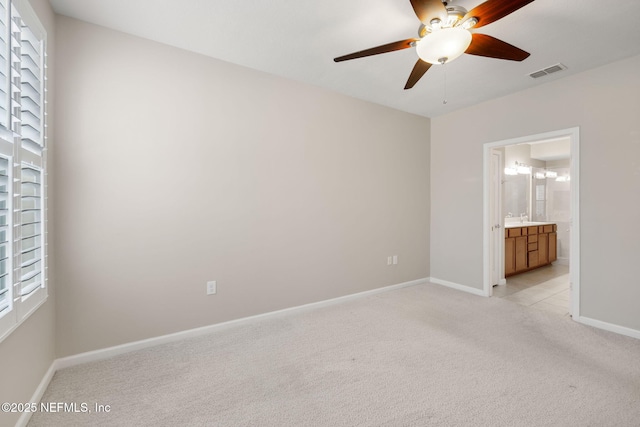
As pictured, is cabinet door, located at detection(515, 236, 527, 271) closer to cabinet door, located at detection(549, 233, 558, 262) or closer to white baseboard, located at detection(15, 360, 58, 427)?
cabinet door, located at detection(549, 233, 558, 262)

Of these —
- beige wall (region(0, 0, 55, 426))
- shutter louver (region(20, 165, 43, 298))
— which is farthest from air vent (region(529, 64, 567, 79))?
shutter louver (region(20, 165, 43, 298))

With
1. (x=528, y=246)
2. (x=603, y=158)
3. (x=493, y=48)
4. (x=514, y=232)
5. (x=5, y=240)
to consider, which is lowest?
(x=528, y=246)

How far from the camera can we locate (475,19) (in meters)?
1.68

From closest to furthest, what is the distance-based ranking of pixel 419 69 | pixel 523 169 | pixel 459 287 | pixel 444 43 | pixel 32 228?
pixel 444 43 → pixel 32 228 → pixel 419 69 → pixel 459 287 → pixel 523 169

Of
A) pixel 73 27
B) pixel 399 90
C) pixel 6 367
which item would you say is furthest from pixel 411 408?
pixel 73 27

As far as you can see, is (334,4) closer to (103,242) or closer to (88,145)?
(88,145)

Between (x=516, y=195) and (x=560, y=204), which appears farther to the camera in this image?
(x=560, y=204)

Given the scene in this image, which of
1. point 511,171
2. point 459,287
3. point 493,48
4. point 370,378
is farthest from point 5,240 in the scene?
point 511,171

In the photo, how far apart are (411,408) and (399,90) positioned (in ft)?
10.4

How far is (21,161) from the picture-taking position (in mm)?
1525

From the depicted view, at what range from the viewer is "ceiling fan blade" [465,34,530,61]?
5.86 feet

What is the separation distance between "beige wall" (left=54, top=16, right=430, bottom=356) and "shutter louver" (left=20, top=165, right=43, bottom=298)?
382mm

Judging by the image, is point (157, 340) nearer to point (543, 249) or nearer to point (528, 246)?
point (528, 246)

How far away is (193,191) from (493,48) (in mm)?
2559
